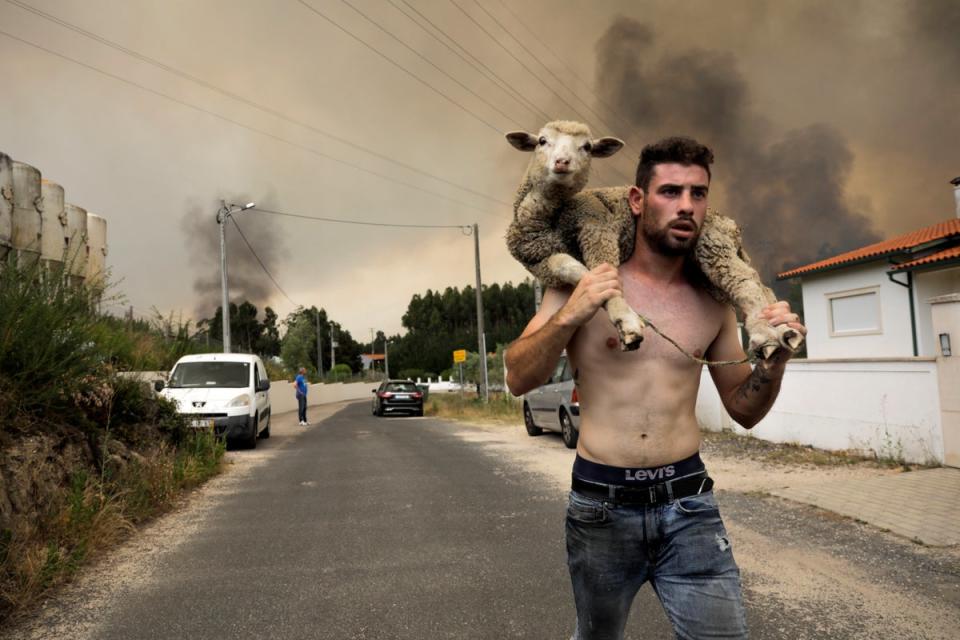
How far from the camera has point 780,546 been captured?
5816 mm

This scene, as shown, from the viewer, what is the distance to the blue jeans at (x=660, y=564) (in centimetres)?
218

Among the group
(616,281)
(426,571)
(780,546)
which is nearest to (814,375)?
(780,546)

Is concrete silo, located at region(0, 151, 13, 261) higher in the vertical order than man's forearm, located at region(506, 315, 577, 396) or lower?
higher

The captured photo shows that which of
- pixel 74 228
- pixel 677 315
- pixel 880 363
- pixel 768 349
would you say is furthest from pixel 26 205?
pixel 880 363

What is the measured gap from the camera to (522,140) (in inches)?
93.4

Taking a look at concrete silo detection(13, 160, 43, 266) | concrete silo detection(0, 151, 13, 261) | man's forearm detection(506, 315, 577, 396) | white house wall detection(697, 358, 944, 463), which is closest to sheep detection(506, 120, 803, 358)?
man's forearm detection(506, 315, 577, 396)

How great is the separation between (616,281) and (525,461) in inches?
380

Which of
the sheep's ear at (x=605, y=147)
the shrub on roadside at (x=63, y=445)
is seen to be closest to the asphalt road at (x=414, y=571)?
the shrub on roadside at (x=63, y=445)

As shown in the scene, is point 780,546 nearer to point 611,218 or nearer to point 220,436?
point 611,218

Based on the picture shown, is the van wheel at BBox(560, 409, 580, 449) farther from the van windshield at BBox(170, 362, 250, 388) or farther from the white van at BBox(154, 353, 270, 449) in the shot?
the van windshield at BBox(170, 362, 250, 388)

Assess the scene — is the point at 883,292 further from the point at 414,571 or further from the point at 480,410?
the point at 414,571

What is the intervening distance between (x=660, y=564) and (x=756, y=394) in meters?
0.63

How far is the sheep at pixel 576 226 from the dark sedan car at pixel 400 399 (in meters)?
24.4

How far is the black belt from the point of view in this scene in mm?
2281
